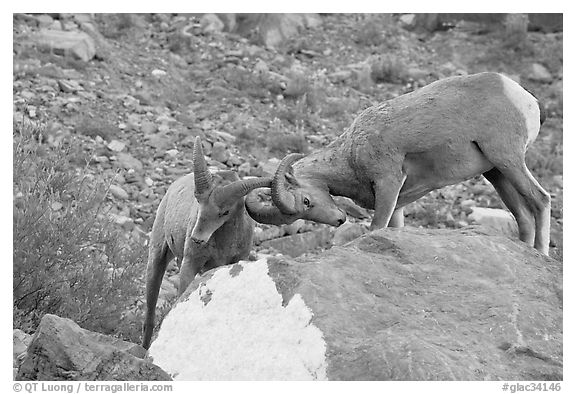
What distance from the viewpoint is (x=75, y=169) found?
12586mm

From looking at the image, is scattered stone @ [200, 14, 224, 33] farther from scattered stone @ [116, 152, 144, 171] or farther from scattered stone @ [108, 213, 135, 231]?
scattered stone @ [108, 213, 135, 231]

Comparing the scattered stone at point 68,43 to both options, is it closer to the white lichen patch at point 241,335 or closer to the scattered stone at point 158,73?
the scattered stone at point 158,73

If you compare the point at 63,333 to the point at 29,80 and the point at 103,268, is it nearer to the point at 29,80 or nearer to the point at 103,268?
the point at 103,268

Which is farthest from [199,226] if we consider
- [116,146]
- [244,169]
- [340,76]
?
[340,76]

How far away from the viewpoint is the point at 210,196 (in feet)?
23.3

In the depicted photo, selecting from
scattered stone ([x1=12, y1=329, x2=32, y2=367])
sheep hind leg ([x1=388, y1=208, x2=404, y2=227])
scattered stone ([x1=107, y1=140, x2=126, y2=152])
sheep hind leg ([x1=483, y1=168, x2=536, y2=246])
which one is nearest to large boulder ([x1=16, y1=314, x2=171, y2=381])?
scattered stone ([x1=12, y1=329, x2=32, y2=367])

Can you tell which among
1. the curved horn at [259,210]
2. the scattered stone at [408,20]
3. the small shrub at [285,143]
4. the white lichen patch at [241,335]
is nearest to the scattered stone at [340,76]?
the small shrub at [285,143]

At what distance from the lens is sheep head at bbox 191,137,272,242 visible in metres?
7.02

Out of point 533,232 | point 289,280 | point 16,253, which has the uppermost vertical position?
point 289,280

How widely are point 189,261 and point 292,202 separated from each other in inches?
38.8

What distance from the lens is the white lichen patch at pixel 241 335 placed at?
554 centimetres

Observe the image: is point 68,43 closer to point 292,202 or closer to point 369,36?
point 369,36

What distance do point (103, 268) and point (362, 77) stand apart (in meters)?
9.44

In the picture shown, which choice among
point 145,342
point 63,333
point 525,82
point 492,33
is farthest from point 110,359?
point 492,33
